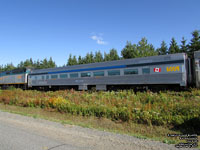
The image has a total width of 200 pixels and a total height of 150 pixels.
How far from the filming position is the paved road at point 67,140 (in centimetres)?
423

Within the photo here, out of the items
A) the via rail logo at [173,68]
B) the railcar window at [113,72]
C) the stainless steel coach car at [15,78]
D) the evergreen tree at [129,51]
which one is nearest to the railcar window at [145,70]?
the via rail logo at [173,68]

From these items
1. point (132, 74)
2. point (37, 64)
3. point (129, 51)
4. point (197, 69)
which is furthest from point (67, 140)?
point (37, 64)

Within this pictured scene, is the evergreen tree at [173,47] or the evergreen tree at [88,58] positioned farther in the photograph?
the evergreen tree at [88,58]

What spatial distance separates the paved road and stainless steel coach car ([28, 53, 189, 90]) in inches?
379

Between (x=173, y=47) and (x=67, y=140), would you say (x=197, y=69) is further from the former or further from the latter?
(x=173, y=47)

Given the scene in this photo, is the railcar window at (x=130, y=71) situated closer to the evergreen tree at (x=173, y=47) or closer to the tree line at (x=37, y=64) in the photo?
the evergreen tree at (x=173, y=47)

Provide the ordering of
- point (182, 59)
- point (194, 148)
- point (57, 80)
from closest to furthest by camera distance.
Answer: point (194, 148), point (182, 59), point (57, 80)

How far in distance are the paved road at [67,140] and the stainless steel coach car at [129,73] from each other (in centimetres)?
963

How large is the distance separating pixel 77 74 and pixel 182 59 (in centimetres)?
1197

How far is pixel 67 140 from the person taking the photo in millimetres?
4777

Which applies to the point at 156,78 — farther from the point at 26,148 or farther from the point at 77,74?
the point at 26,148

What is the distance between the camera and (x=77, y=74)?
64.2 ft

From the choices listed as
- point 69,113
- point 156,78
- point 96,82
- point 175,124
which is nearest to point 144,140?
point 175,124

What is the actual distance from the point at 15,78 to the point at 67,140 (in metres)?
29.4
